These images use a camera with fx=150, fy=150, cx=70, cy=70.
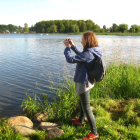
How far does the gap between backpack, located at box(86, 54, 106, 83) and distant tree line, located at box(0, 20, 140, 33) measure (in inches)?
3413

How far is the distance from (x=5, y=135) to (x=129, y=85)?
419 centimetres

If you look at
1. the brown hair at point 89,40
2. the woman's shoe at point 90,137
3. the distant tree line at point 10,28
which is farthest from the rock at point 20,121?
the distant tree line at point 10,28

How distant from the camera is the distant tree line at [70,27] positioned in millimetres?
92850

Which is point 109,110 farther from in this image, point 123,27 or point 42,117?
point 123,27

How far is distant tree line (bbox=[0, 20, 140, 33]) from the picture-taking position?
305 feet

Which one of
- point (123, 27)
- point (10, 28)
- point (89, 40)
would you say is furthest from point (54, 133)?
point (10, 28)

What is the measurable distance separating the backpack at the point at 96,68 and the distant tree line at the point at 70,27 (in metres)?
86.7

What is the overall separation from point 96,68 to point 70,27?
369 ft

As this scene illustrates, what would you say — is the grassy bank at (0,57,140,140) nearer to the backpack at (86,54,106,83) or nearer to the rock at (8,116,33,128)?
the rock at (8,116,33,128)

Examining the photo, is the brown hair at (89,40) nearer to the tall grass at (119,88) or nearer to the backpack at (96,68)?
the backpack at (96,68)

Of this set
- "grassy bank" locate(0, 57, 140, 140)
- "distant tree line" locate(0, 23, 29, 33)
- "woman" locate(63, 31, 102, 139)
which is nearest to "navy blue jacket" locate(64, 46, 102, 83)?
"woman" locate(63, 31, 102, 139)

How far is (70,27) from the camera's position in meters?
111

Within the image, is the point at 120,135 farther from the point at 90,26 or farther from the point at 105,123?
the point at 90,26

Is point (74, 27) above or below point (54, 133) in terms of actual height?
above
